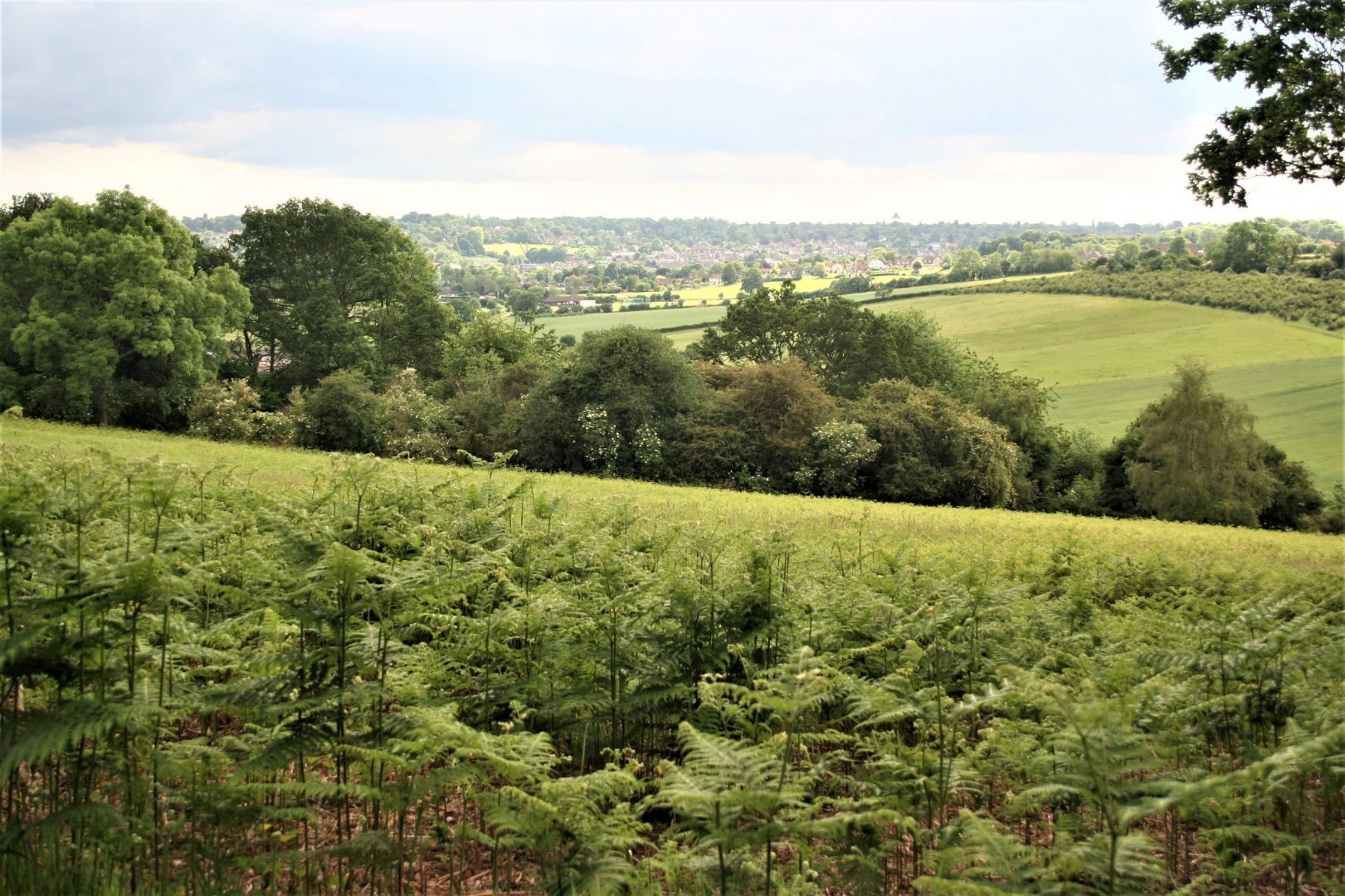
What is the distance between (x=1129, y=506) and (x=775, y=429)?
2801cm

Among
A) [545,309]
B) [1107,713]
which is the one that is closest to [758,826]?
[1107,713]

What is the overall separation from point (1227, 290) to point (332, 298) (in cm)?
9212

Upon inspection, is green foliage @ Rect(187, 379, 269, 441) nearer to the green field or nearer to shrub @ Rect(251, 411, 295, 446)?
shrub @ Rect(251, 411, 295, 446)

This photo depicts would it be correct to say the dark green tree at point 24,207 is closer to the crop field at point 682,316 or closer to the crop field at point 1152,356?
the crop field at point 682,316

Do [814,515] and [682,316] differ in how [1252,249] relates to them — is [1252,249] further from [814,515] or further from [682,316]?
[814,515]

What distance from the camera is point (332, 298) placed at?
6512 centimetres

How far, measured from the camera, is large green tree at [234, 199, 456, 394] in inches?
2530

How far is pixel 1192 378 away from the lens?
2292 inches

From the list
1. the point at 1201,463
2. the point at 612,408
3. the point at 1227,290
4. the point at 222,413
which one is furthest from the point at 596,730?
the point at 1227,290

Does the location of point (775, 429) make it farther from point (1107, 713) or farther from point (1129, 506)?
point (1107, 713)

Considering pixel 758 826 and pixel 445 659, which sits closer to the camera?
pixel 758 826

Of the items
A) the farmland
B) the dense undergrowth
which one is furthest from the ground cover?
the dense undergrowth

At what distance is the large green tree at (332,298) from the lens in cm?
6425

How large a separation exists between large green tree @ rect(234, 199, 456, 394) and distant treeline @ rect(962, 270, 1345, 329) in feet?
268
